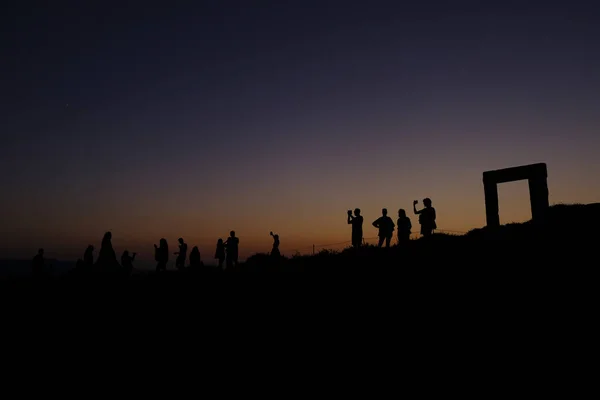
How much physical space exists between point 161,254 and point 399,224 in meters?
11.6

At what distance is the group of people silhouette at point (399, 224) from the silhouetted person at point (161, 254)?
31.1 ft

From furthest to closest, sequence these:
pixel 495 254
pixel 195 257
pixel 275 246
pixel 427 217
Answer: pixel 195 257 < pixel 275 246 < pixel 427 217 < pixel 495 254

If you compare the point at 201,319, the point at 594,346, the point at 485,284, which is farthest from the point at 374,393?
the point at 201,319

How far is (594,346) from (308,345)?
13.4 feet

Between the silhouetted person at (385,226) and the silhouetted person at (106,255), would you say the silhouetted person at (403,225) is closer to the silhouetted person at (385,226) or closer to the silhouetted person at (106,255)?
the silhouetted person at (385,226)

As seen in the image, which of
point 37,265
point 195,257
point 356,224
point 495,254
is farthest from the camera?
point 195,257

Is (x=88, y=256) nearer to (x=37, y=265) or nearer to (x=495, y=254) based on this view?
(x=37, y=265)

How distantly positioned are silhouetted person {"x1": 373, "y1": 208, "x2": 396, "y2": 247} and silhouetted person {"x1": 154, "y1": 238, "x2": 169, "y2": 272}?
414 inches

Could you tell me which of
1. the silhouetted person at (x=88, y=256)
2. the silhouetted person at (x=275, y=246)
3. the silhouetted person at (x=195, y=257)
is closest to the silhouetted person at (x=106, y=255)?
the silhouetted person at (x=88, y=256)

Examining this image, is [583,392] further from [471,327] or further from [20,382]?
[20,382]

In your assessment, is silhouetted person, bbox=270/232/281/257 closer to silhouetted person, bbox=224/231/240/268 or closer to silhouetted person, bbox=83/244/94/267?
silhouetted person, bbox=224/231/240/268

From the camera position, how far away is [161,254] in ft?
64.1

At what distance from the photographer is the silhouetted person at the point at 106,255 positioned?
15.8m

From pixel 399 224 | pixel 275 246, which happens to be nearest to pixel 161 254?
pixel 275 246
